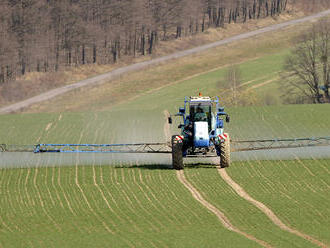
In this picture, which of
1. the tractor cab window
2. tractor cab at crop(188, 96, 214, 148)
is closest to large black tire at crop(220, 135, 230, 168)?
tractor cab at crop(188, 96, 214, 148)

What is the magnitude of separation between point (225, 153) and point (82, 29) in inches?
3724

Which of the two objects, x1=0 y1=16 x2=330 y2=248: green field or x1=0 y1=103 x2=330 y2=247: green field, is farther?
x1=0 y1=16 x2=330 y2=248: green field

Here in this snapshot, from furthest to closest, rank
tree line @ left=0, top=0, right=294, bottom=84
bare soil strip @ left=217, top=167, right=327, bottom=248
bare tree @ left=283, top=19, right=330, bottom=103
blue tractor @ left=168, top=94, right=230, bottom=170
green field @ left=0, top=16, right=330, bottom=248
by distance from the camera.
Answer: tree line @ left=0, top=0, right=294, bottom=84, bare tree @ left=283, top=19, right=330, bottom=103, blue tractor @ left=168, top=94, right=230, bottom=170, green field @ left=0, top=16, right=330, bottom=248, bare soil strip @ left=217, top=167, right=327, bottom=248

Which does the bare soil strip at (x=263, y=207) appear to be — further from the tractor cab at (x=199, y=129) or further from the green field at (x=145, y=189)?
the tractor cab at (x=199, y=129)

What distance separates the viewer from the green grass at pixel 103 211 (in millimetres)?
27281

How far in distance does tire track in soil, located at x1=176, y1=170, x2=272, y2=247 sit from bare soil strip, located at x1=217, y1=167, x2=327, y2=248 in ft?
6.38

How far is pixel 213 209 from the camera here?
34250 mm

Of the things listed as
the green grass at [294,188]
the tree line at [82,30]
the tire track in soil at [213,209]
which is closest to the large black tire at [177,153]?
the tire track in soil at [213,209]

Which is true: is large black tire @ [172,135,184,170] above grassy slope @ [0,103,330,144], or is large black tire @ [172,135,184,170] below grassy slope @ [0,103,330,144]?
below

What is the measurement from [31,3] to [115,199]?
10656cm

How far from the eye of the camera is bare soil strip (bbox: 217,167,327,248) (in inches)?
1086

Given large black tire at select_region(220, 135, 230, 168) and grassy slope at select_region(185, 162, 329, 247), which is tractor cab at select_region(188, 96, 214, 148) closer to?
large black tire at select_region(220, 135, 230, 168)

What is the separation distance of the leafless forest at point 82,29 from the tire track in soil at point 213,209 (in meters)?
83.9

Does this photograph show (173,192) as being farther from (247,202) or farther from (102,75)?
(102,75)
